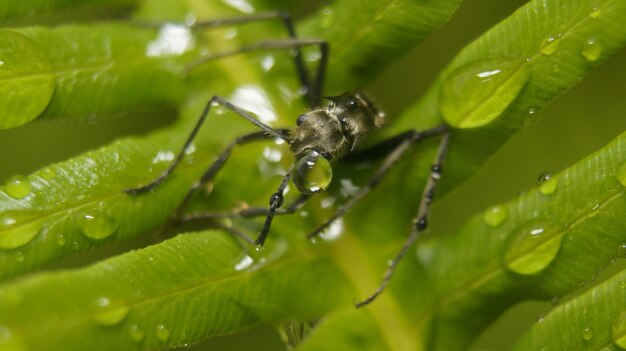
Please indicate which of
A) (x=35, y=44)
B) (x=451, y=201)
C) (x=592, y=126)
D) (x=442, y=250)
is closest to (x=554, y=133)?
(x=592, y=126)

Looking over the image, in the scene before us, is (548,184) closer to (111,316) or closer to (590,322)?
(590,322)

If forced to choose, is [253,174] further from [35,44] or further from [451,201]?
[451,201]

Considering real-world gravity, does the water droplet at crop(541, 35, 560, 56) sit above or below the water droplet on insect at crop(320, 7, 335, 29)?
below

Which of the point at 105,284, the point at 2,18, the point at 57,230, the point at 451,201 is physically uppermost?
the point at 2,18

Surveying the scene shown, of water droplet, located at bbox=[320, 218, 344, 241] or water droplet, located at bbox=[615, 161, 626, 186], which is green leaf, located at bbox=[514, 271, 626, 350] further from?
water droplet, located at bbox=[320, 218, 344, 241]

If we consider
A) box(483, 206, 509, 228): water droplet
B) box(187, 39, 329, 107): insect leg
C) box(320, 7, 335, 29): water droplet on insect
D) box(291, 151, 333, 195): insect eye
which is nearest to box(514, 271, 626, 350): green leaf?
box(483, 206, 509, 228): water droplet

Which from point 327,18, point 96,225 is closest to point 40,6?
point 96,225
